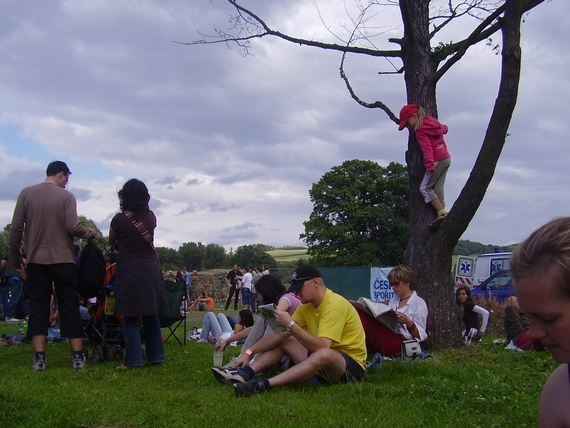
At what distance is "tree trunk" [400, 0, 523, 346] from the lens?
559 centimetres

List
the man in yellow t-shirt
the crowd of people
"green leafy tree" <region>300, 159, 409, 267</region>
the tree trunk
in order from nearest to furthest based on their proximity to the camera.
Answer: the man in yellow t-shirt
the crowd of people
the tree trunk
"green leafy tree" <region>300, 159, 409, 267</region>

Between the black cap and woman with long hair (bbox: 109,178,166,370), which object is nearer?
the black cap

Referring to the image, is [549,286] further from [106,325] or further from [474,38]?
[106,325]

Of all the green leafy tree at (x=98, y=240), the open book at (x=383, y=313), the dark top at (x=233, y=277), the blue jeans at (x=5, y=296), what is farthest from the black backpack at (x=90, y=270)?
the dark top at (x=233, y=277)

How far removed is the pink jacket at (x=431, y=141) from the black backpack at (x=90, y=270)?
12.1 feet

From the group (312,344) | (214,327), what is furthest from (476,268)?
(312,344)

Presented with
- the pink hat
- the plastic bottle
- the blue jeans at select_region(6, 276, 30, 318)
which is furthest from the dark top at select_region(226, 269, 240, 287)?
the pink hat

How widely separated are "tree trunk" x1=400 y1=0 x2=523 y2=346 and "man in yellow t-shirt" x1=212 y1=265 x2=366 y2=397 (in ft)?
5.04

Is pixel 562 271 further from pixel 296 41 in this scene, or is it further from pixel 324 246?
pixel 324 246

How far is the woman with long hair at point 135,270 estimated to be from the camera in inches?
242

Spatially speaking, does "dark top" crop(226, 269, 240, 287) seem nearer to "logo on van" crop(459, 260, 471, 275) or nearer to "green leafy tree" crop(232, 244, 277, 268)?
"logo on van" crop(459, 260, 471, 275)

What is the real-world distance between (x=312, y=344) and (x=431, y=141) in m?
2.76

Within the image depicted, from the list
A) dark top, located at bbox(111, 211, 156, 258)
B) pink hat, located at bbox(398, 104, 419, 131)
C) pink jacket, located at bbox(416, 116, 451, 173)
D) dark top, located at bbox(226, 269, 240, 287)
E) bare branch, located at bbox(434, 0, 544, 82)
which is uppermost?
bare branch, located at bbox(434, 0, 544, 82)

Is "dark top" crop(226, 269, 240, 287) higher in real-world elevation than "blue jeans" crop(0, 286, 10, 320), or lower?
higher
